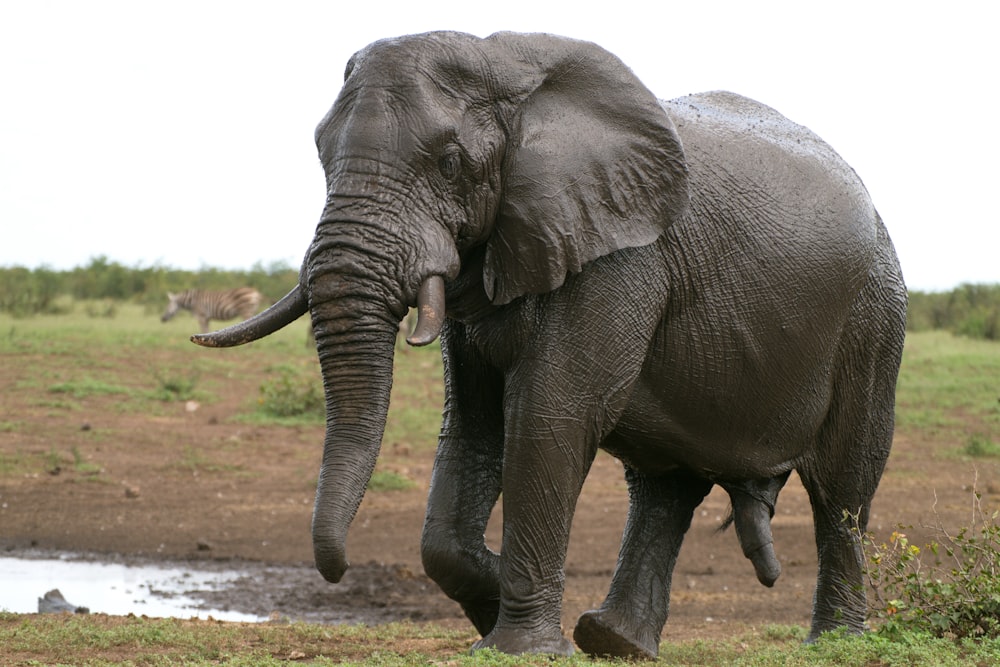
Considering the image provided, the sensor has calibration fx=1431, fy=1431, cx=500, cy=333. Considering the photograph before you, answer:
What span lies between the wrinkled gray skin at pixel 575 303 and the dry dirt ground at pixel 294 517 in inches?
67.2

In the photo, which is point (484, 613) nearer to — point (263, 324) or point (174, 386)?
point (263, 324)

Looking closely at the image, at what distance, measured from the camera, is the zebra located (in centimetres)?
2584

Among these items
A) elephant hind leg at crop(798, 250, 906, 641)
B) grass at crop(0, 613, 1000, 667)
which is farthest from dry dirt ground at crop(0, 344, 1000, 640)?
grass at crop(0, 613, 1000, 667)

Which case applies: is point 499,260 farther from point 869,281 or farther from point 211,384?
point 211,384

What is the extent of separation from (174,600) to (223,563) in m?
1.27

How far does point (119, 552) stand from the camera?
10086 millimetres

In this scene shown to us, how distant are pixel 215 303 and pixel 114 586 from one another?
17.3 meters

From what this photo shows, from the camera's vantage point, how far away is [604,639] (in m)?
5.87

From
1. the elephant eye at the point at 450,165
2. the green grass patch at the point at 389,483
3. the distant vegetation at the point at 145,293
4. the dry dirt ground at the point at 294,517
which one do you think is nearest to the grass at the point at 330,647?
the dry dirt ground at the point at 294,517

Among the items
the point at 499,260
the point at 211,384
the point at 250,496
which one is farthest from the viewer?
the point at 211,384

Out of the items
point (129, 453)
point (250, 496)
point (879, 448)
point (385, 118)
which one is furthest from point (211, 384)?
point (385, 118)

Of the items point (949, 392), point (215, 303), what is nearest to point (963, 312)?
point (949, 392)

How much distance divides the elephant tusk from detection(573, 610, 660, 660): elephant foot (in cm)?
177

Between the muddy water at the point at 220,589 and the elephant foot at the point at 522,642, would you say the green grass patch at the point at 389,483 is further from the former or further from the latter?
the elephant foot at the point at 522,642
